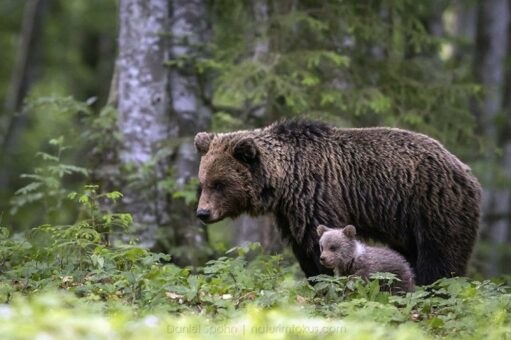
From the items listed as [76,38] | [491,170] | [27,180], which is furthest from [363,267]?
[76,38]

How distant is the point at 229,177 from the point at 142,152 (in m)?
3.63

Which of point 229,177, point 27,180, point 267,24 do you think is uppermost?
point 267,24

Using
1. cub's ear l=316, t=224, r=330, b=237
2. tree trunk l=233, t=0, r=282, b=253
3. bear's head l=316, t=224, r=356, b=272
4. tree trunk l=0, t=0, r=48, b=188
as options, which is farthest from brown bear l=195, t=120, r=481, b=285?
tree trunk l=0, t=0, r=48, b=188

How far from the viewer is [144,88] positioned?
1327cm

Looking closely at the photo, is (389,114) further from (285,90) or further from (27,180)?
(27,180)

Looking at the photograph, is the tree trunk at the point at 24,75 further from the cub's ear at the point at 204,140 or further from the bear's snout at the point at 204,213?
the bear's snout at the point at 204,213

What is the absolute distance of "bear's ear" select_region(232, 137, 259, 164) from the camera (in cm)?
969

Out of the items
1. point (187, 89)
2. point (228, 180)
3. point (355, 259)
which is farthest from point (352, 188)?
point (187, 89)

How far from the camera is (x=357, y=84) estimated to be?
13836 millimetres

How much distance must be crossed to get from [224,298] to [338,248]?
161 cm

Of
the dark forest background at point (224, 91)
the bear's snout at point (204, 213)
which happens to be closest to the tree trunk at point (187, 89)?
the dark forest background at point (224, 91)

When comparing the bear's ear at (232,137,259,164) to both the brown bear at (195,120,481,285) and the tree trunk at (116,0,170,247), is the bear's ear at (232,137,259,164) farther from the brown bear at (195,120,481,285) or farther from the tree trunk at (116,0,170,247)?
the tree trunk at (116,0,170,247)

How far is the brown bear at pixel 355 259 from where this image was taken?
29.0 feet

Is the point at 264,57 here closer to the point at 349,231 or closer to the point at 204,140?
the point at 204,140
